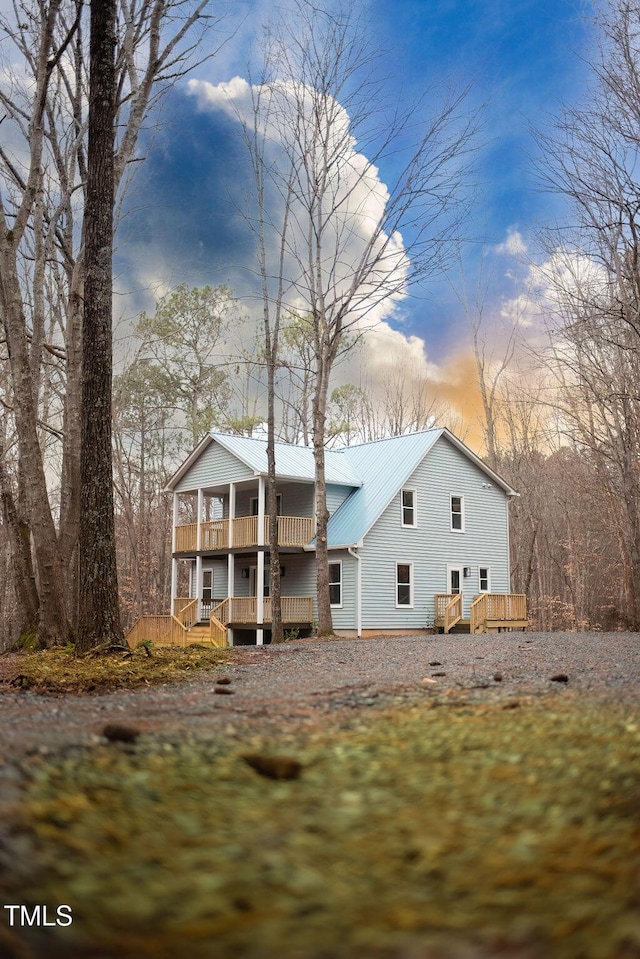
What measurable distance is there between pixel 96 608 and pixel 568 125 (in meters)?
12.1

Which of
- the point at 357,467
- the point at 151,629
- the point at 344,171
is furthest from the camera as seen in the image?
the point at 357,467

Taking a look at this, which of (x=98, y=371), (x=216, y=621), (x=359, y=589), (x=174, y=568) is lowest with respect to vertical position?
(x=216, y=621)

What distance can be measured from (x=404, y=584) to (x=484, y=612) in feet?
9.07

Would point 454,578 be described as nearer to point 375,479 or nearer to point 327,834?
point 375,479

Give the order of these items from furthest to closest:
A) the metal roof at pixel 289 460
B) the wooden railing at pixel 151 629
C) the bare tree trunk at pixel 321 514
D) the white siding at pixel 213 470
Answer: the white siding at pixel 213 470 → the metal roof at pixel 289 460 → the wooden railing at pixel 151 629 → the bare tree trunk at pixel 321 514

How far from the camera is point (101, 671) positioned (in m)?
6.50

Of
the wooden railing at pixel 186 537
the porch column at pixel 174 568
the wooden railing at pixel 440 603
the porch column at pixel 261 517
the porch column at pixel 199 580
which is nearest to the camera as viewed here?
the porch column at pixel 261 517

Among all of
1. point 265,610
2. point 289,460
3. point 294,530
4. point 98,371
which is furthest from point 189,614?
point 98,371

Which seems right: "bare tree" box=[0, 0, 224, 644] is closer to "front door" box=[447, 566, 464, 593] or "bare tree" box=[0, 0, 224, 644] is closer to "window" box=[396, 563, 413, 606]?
"window" box=[396, 563, 413, 606]

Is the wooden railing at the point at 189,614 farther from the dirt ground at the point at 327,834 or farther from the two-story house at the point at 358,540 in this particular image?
Answer: the dirt ground at the point at 327,834

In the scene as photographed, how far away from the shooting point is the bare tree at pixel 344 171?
A: 17594 mm

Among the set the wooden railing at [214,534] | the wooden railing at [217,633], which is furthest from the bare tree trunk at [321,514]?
the wooden railing at [214,534]

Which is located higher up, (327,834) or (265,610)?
(327,834)

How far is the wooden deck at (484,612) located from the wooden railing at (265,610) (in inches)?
178
